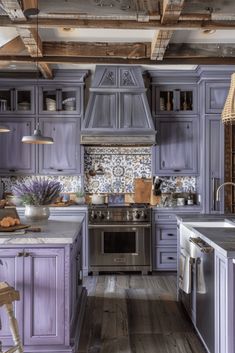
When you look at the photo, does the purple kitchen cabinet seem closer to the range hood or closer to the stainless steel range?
the stainless steel range

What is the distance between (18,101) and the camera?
5.38 metres

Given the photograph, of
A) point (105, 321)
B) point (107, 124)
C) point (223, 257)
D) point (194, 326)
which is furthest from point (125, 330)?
point (107, 124)

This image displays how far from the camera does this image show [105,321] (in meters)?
3.35

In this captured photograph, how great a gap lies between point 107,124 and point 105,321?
2.80 m

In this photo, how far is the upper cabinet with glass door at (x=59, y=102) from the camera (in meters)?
5.34

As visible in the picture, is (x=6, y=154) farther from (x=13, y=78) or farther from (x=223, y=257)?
(x=223, y=257)

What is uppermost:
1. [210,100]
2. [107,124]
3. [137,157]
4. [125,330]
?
[210,100]

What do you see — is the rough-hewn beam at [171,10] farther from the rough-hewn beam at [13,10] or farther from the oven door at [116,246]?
the oven door at [116,246]

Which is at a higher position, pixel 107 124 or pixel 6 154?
pixel 107 124

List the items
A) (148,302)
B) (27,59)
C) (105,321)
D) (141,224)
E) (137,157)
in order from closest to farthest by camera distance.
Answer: (105,321), (148,302), (27,59), (141,224), (137,157)

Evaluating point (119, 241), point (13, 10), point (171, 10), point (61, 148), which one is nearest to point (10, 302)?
point (13, 10)

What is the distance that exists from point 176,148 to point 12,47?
273 centimetres

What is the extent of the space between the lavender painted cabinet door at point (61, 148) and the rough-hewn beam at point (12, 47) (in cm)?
132

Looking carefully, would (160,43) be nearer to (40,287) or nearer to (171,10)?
(171,10)
